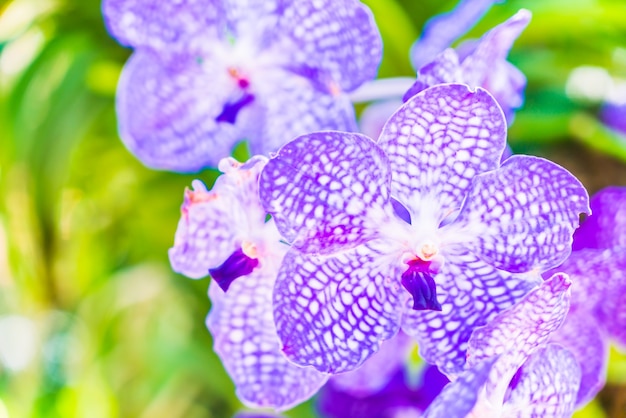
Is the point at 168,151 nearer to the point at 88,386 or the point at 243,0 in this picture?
the point at 243,0

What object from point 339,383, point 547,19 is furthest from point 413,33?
point 339,383

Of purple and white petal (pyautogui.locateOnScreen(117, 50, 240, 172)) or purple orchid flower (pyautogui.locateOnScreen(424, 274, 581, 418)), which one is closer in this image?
purple orchid flower (pyautogui.locateOnScreen(424, 274, 581, 418))

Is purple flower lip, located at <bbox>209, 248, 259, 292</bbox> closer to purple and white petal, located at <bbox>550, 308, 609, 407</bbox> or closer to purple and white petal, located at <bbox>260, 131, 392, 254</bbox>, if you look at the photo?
purple and white petal, located at <bbox>260, 131, 392, 254</bbox>

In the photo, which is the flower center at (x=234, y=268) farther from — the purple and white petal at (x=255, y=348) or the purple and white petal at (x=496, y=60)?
the purple and white petal at (x=496, y=60)

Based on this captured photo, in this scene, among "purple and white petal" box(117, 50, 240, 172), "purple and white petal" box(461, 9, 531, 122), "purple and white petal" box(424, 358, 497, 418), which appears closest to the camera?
"purple and white petal" box(424, 358, 497, 418)

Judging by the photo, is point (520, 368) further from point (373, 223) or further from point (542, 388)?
point (373, 223)

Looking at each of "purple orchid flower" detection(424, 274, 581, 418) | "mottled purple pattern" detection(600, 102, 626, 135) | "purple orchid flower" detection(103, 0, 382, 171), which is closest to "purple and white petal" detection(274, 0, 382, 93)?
"purple orchid flower" detection(103, 0, 382, 171)
